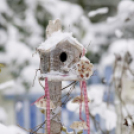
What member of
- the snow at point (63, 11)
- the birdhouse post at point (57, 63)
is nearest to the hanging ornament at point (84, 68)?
the birdhouse post at point (57, 63)

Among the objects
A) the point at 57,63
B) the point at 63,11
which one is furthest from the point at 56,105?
the point at 63,11

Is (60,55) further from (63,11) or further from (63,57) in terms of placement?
(63,11)

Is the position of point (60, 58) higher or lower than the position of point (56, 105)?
higher

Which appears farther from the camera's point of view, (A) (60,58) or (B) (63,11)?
(B) (63,11)

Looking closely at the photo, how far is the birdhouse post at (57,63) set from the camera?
704mm

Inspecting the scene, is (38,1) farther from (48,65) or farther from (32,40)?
(48,65)

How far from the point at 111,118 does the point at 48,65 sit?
58cm

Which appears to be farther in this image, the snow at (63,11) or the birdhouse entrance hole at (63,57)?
the snow at (63,11)

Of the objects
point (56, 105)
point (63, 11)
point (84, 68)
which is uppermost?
point (63, 11)

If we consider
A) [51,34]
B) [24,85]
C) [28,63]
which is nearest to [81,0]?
[28,63]

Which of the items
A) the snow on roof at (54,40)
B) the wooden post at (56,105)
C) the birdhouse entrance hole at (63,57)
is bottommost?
the wooden post at (56,105)

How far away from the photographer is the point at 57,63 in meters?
0.73

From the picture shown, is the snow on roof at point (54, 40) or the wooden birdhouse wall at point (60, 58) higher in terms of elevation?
the snow on roof at point (54, 40)

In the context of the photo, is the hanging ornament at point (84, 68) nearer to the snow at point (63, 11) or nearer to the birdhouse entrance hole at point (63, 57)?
the birdhouse entrance hole at point (63, 57)
